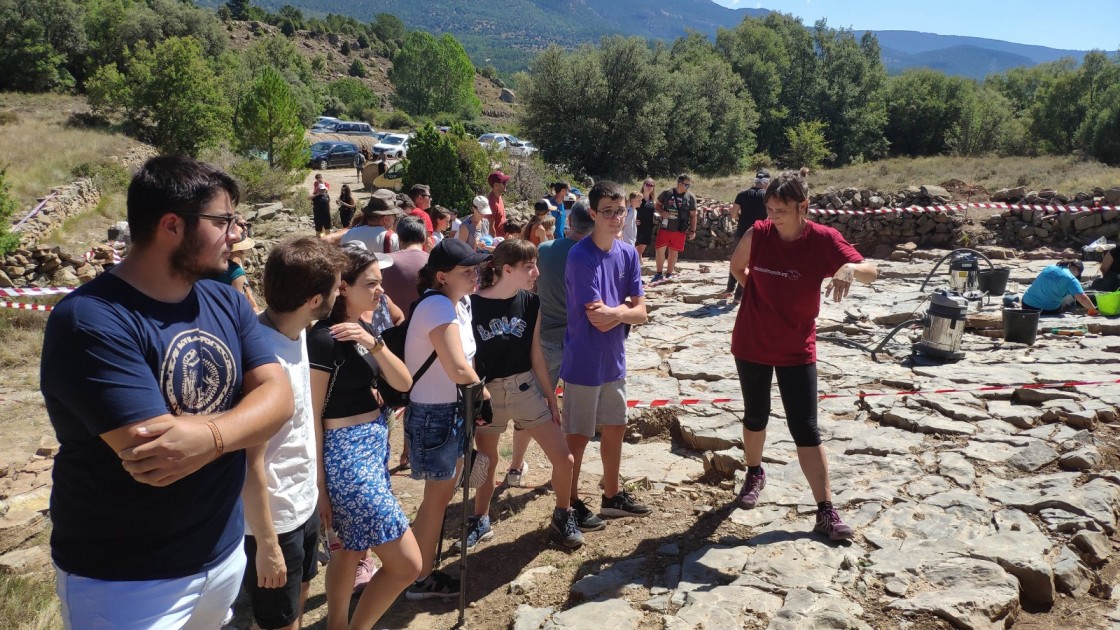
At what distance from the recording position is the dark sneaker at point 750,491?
4.48 m

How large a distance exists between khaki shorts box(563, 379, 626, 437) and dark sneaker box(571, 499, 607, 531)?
0.48 m

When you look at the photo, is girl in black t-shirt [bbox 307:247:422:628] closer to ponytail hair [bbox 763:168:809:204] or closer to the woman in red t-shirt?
the woman in red t-shirt

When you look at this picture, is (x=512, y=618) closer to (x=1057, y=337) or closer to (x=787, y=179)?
(x=787, y=179)

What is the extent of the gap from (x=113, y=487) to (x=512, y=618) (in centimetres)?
227

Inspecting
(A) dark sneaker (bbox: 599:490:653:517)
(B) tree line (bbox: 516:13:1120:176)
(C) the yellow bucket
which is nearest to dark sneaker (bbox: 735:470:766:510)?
(A) dark sneaker (bbox: 599:490:653:517)

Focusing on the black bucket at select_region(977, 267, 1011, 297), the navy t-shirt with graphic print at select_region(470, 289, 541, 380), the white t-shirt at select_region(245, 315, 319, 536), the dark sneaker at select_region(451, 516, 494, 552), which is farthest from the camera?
the black bucket at select_region(977, 267, 1011, 297)

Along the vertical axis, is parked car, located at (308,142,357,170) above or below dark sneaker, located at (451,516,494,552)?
above

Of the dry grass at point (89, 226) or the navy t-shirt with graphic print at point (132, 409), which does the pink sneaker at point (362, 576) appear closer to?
the navy t-shirt with graphic print at point (132, 409)

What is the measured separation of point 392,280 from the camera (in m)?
5.46

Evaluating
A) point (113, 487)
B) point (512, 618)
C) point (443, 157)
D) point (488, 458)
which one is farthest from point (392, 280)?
point (443, 157)

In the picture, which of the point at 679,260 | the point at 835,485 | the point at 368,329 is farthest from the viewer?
the point at 679,260

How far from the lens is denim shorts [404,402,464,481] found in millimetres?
3498

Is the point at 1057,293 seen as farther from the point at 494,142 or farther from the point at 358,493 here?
the point at 494,142

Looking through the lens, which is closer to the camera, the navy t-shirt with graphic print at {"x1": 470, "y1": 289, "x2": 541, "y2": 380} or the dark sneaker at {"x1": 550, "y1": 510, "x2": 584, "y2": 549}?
the navy t-shirt with graphic print at {"x1": 470, "y1": 289, "x2": 541, "y2": 380}
